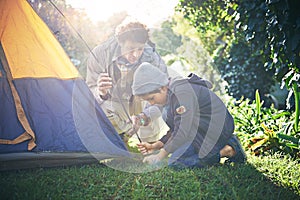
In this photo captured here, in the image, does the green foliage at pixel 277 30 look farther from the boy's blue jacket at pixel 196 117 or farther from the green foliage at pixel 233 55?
the green foliage at pixel 233 55

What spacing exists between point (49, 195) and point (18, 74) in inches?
44.5

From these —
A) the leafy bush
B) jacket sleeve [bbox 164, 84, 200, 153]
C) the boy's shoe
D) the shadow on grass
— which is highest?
jacket sleeve [bbox 164, 84, 200, 153]

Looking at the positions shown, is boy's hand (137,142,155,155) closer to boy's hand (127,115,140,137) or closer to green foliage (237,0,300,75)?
boy's hand (127,115,140,137)

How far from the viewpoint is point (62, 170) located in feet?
8.05

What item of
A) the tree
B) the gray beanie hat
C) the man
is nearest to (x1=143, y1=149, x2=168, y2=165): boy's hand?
the gray beanie hat

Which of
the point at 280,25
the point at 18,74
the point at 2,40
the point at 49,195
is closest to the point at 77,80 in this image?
the point at 18,74

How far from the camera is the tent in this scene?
8.27 ft

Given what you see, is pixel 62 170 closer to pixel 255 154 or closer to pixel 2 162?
pixel 2 162

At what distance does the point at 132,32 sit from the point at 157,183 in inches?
60.2

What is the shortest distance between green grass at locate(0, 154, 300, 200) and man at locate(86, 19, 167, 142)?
953 millimetres

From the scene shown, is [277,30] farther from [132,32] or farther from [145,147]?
[145,147]

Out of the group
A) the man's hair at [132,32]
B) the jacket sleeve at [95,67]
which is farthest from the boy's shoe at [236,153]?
the jacket sleeve at [95,67]

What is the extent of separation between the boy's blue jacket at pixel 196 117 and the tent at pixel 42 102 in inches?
18.8

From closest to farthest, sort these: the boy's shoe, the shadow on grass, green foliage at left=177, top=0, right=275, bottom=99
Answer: the shadow on grass, the boy's shoe, green foliage at left=177, top=0, right=275, bottom=99
